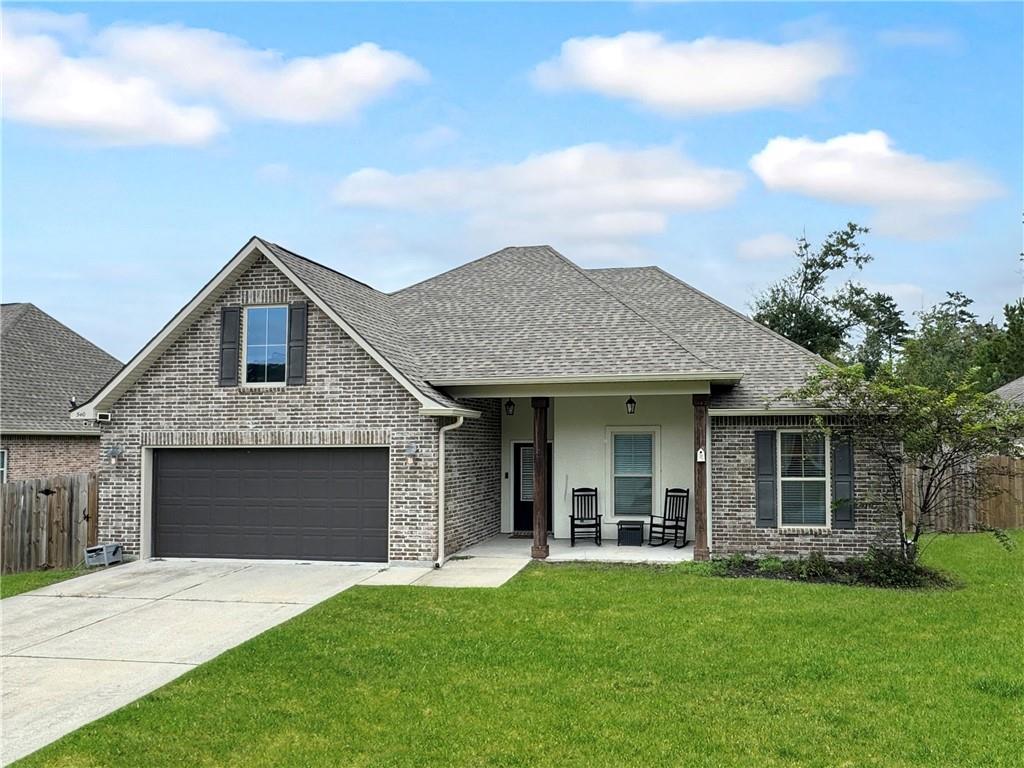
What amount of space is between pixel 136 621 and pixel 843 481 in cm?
1069

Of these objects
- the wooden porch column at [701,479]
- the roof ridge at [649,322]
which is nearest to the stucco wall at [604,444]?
the roof ridge at [649,322]

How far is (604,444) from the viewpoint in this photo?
17.0m

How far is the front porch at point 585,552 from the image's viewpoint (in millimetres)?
14547

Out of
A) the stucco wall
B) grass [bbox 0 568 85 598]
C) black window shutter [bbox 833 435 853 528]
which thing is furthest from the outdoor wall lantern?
black window shutter [bbox 833 435 853 528]

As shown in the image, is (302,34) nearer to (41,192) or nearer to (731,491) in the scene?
(41,192)

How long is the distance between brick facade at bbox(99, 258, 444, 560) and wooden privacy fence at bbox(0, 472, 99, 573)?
1.12 ft

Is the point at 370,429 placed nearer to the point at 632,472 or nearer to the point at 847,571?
the point at 632,472

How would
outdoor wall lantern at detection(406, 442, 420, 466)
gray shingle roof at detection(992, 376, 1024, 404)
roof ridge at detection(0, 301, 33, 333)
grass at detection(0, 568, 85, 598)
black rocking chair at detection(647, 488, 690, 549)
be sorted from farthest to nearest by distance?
gray shingle roof at detection(992, 376, 1024, 404) < roof ridge at detection(0, 301, 33, 333) < black rocking chair at detection(647, 488, 690, 549) < outdoor wall lantern at detection(406, 442, 420, 466) < grass at detection(0, 568, 85, 598)

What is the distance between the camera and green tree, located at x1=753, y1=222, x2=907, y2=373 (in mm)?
36781

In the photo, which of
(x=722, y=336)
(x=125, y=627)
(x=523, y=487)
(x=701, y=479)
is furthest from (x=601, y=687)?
(x=722, y=336)

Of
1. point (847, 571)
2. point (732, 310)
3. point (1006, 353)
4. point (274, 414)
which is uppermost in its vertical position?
point (1006, 353)

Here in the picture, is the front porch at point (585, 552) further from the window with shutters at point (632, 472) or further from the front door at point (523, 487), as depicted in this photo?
the front door at point (523, 487)

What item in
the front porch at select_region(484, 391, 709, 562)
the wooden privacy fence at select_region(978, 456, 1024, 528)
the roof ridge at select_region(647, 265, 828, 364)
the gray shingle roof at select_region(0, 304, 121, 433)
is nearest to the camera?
the front porch at select_region(484, 391, 709, 562)

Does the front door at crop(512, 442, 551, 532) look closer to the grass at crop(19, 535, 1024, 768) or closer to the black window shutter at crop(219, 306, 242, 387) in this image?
the black window shutter at crop(219, 306, 242, 387)
